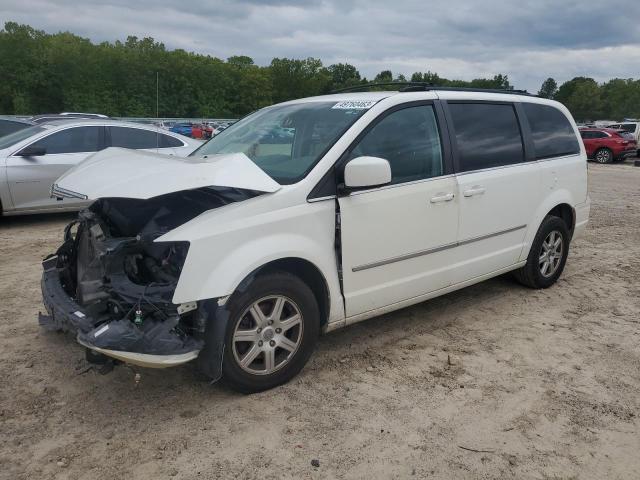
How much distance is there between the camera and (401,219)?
3957 millimetres

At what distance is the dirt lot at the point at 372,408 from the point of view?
2.85 metres

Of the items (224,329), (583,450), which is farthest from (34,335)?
(583,450)

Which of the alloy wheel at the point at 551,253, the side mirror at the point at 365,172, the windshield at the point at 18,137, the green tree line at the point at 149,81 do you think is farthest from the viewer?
the green tree line at the point at 149,81

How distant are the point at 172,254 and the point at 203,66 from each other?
8555 cm

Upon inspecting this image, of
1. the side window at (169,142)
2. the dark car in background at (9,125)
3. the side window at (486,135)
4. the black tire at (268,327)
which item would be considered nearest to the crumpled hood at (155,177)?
the black tire at (268,327)

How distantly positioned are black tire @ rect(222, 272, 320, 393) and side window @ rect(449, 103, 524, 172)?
1.80 m

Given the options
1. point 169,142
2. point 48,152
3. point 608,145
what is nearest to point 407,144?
point 169,142

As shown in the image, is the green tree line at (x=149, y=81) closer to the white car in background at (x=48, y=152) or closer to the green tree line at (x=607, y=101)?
the green tree line at (x=607, y=101)

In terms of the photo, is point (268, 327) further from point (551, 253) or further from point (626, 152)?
point (626, 152)

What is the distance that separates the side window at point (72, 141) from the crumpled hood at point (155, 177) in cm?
512

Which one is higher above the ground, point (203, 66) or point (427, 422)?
point (203, 66)

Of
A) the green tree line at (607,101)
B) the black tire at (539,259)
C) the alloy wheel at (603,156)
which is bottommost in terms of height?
the black tire at (539,259)

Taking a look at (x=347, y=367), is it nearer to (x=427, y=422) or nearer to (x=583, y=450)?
(x=427, y=422)

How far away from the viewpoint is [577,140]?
577cm
